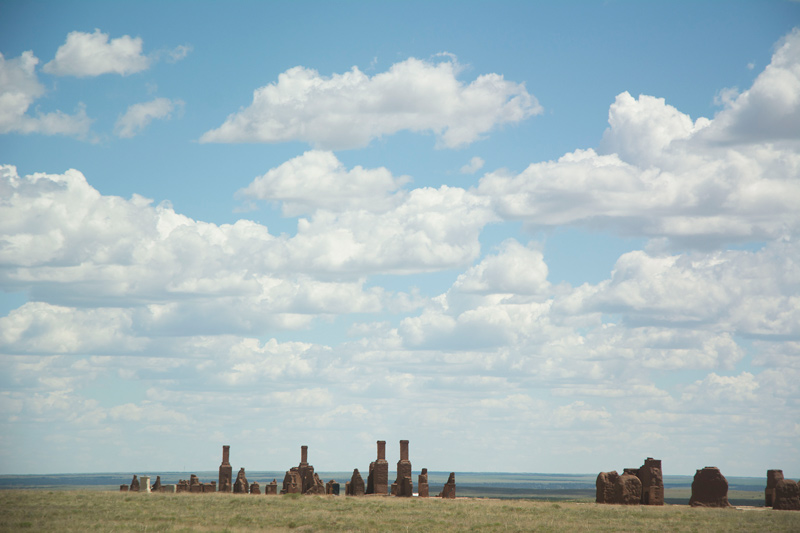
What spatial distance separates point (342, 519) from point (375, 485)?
2359 cm

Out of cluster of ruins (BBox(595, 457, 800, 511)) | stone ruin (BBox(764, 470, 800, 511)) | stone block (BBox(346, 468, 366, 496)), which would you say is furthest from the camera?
stone block (BBox(346, 468, 366, 496))

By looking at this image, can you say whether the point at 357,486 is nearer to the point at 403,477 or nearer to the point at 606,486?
the point at 403,477

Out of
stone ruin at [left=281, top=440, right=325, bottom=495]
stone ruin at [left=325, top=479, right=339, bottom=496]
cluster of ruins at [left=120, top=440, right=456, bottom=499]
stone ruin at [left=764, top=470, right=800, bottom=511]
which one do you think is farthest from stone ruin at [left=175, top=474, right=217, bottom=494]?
stone ruin at [left=764, top=470, right=800, bottom=511]

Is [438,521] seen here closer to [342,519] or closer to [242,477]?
[342,519]

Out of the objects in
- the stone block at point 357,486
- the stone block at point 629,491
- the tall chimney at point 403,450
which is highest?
the tall chimney at point 403,450

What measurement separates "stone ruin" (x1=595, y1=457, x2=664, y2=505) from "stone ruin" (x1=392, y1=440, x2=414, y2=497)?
15.5 m

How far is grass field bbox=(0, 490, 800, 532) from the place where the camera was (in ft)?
138

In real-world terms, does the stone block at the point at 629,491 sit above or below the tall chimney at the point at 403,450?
below

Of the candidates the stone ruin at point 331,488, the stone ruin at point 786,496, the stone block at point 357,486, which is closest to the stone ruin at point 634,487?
the stone ruin at point 786,496

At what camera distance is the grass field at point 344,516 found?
138ft

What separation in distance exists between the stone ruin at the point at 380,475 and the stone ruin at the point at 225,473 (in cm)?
1336

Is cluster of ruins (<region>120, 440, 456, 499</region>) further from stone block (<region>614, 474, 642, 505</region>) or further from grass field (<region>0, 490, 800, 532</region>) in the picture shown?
stone block (<region>614, 474, 642, 505</region>)

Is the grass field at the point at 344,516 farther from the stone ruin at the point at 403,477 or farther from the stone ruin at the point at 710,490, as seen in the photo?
the stone ruin at the point at 403,477

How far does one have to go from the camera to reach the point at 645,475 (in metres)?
58.6
